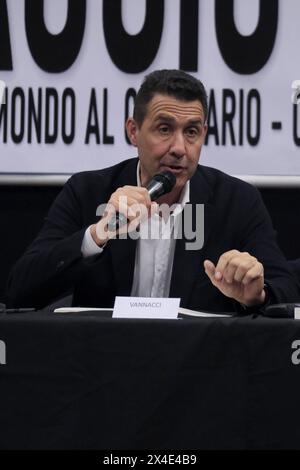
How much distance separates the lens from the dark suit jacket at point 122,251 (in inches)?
93.7

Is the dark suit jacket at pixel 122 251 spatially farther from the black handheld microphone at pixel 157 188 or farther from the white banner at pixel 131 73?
the white banner at pixel 131 73

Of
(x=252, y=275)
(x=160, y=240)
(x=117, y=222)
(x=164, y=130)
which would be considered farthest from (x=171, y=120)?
(x=252, y=275)

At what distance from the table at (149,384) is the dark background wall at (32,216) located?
5.77ft

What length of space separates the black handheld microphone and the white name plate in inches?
9.9

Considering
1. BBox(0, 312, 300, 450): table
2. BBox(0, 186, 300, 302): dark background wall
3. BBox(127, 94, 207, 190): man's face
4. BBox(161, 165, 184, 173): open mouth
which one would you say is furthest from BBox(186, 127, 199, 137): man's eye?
BBox(0, 186, 300, 302): dark background wall

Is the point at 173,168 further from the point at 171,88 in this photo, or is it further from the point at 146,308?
the point at 146,308

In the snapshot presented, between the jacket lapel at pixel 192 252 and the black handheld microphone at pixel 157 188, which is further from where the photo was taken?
the jacket lapel at pixel 192 252

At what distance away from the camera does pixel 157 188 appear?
227cm

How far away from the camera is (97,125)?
3461mm

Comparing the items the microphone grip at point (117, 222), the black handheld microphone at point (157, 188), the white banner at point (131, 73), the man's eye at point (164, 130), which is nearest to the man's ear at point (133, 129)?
the man's eye at point (164, 130)

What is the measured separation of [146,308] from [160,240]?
2.07ft

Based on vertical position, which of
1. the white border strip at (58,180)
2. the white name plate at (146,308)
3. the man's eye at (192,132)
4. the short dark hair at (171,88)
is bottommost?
the white name plate at (146,308)

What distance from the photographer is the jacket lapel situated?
8.04 ft

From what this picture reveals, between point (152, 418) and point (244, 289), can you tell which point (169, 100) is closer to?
point (244, 289)
